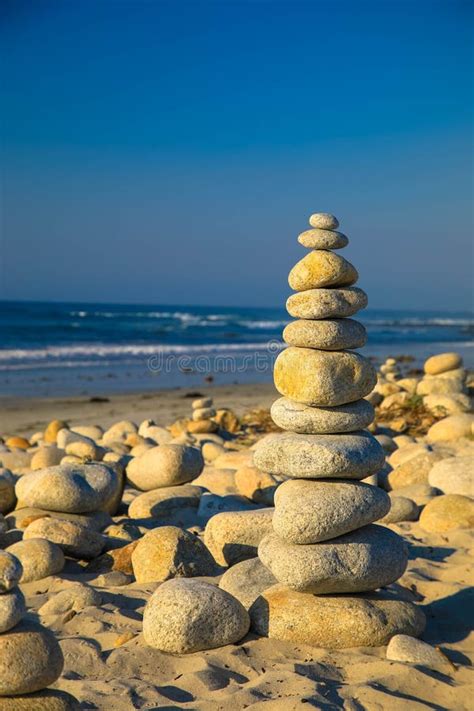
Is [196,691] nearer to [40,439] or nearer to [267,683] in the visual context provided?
[267,683]

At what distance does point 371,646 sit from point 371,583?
370mm

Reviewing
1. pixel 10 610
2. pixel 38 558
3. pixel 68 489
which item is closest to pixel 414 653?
pixel 10 610

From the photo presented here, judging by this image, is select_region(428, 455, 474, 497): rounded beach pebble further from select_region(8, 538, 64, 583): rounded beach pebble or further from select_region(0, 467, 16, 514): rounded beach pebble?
select_region(0, 467, 16, 514): rounded beach pebble

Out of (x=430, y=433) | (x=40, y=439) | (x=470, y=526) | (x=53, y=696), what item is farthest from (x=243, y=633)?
(x=40, y=439)

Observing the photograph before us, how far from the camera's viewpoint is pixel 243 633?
4.39 metres

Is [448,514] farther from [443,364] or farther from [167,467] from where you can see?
[443,364]

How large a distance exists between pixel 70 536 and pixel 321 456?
2423 millimetres

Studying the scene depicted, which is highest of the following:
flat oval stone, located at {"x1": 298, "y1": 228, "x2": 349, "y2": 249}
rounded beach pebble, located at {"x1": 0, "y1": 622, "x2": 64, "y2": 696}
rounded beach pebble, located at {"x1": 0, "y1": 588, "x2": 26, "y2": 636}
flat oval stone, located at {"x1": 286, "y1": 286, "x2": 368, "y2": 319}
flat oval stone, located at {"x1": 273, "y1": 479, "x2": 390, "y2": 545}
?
flat oval stone, located at {"x1": 298, "y1": 228, "x2": 349, "y2": 249}

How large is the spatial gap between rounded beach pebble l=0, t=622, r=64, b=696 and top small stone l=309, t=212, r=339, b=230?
9.59 ft

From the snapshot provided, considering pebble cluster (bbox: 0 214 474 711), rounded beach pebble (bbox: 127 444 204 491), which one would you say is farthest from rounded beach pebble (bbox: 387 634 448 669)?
rounded beach pebble (bbox: 127 444 204 491)

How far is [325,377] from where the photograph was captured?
182 inches

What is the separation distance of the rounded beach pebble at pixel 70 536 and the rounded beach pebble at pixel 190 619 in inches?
69.8

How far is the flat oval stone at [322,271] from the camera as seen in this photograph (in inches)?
189

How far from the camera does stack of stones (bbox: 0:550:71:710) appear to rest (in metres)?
3.24
